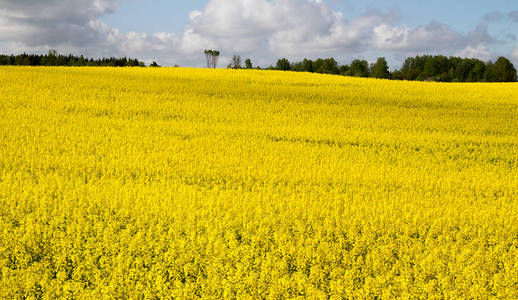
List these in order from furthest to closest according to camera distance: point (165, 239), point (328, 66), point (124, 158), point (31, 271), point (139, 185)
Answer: point (328, 66) → point (124, 158) → point (139, 185) → point (165, 239) → point (31, 271)

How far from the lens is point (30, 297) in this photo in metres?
5.26

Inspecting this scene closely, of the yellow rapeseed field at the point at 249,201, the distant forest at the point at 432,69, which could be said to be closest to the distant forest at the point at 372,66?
the distant forest at the point at 432,69

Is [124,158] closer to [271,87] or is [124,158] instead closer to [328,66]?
[271,87]

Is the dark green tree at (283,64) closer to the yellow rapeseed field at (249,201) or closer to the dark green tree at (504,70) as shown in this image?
the dark green tree at (504,70)

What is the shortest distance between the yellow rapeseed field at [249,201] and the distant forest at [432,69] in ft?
191

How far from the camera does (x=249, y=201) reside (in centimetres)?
918

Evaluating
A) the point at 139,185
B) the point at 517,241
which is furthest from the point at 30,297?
the point at 517,241

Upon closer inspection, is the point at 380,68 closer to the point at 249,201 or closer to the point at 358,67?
the point at 358,67

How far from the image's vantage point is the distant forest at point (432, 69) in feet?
258

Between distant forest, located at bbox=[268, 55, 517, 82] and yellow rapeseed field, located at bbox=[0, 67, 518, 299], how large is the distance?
58359 mm

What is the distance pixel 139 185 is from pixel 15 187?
264 centimetres

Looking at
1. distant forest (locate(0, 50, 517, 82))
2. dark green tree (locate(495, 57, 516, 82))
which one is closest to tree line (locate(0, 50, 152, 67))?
distant forest (locate(0, 50, 517, 82))

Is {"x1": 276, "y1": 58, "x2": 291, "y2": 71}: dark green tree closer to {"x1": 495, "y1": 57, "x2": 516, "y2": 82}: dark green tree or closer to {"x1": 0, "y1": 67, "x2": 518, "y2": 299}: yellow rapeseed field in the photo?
{"x1": 495, "y1": 57, "x2": 516, "y2": 82}: dark green tree

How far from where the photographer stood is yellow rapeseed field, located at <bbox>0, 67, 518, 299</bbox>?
5859 millimetres
